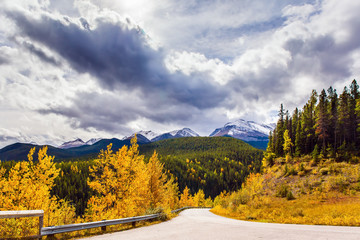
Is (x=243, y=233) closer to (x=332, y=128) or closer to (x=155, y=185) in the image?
(x=155, y=185)

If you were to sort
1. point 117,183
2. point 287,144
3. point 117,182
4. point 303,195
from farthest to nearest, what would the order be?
point 287,144
point 303,195
point 117,182
point 117,183

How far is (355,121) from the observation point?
48750 millimetres

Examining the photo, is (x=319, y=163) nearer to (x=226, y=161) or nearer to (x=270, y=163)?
(x=270, y=163)

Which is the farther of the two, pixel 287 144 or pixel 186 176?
pixel 186 176

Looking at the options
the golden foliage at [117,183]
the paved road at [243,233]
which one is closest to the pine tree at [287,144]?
the golden foliage at [117,183]

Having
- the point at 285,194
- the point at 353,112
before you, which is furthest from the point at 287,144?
the point at 285,194

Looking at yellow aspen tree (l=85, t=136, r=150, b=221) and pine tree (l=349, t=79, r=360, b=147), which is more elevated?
pine tree (l=349, t=79, r=360, b=147)

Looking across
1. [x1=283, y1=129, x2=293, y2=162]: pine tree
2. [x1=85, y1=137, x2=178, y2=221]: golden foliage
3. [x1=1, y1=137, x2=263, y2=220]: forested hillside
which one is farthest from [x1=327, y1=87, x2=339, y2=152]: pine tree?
[x1=1, y1=137, x2=263, y2=220]: forested hillside

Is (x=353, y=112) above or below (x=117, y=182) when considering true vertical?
above

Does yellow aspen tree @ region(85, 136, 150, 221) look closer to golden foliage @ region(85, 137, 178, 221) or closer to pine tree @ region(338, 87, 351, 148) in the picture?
golden foliage @ region(85, 137, 178, 221)

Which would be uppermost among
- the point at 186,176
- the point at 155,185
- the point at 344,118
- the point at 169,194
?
the point at 344,118

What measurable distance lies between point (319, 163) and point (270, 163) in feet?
97.3

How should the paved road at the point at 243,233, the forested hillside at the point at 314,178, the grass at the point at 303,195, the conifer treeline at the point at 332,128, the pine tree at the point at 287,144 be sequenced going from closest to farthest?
the paved road at the point at 243,233 → the forested hillside at the point at 314,178 → the grass at the point at 303,195 → the conifer treeline at the point at 332,128 → the pine tree at the point at 287,144

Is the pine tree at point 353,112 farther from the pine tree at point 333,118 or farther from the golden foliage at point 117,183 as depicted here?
the golden foliage at point 117,183
